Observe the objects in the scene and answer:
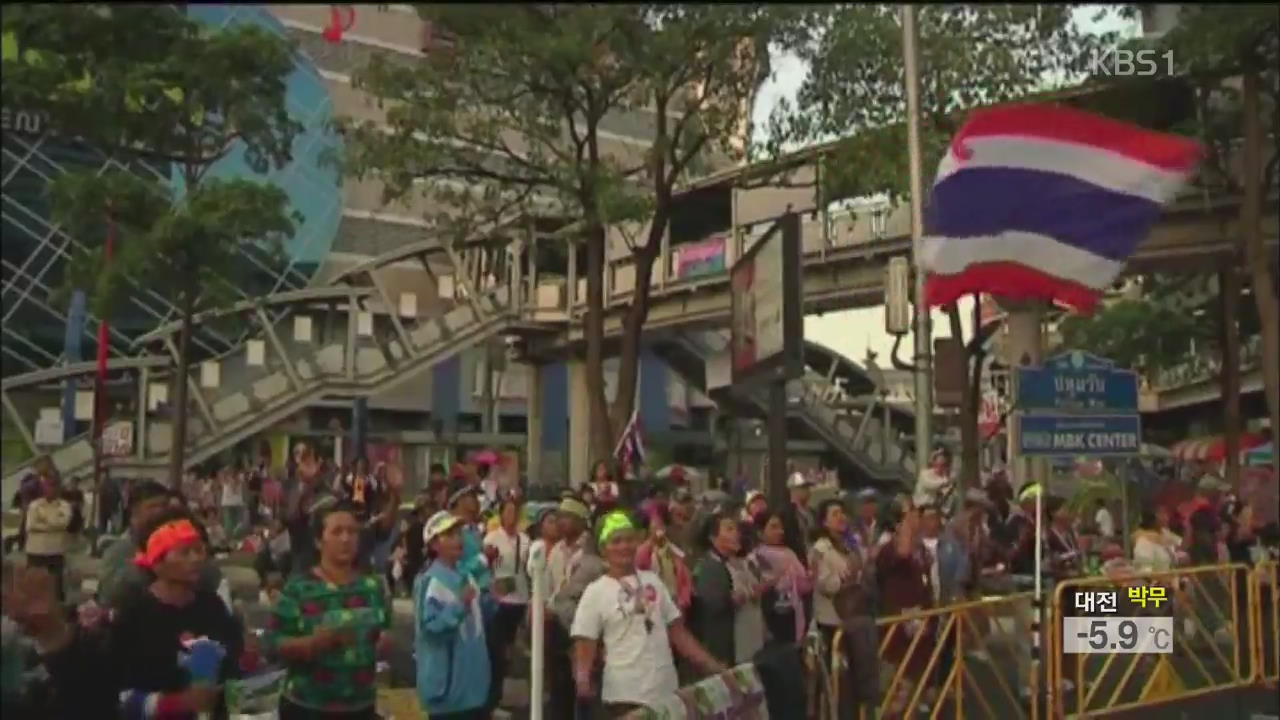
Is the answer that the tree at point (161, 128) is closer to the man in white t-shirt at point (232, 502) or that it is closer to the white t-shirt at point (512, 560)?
the white t-shirt at point (512, 560)

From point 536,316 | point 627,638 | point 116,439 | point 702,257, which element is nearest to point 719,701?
point 627,638

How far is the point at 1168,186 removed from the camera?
1105 centimetres

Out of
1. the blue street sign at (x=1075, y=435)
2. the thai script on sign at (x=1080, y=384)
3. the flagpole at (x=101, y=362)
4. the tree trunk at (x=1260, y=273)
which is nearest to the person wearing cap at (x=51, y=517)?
the flagpole at (x=101, y=362)

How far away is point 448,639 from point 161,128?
393cm

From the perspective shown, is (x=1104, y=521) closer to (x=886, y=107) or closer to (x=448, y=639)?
(x=886, y=107)

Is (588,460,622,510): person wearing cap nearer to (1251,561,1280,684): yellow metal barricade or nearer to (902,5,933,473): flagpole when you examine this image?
(902,5,933,473): flagpole

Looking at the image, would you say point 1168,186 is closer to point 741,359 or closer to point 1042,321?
point 741,359

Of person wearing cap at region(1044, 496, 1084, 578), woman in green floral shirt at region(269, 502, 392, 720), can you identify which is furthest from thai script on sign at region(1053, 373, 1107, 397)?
woman in green floral shirt at region(269, 502, 392, 720)

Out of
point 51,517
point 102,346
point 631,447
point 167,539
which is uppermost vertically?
point 102,346

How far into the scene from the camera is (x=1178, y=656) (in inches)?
443

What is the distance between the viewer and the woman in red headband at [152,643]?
5.12 meters

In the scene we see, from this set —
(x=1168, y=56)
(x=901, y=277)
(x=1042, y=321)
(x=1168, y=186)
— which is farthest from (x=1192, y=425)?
(x=1168, y=56)

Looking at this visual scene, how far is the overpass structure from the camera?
24.5 metres

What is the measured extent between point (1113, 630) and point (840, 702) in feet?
7.61
